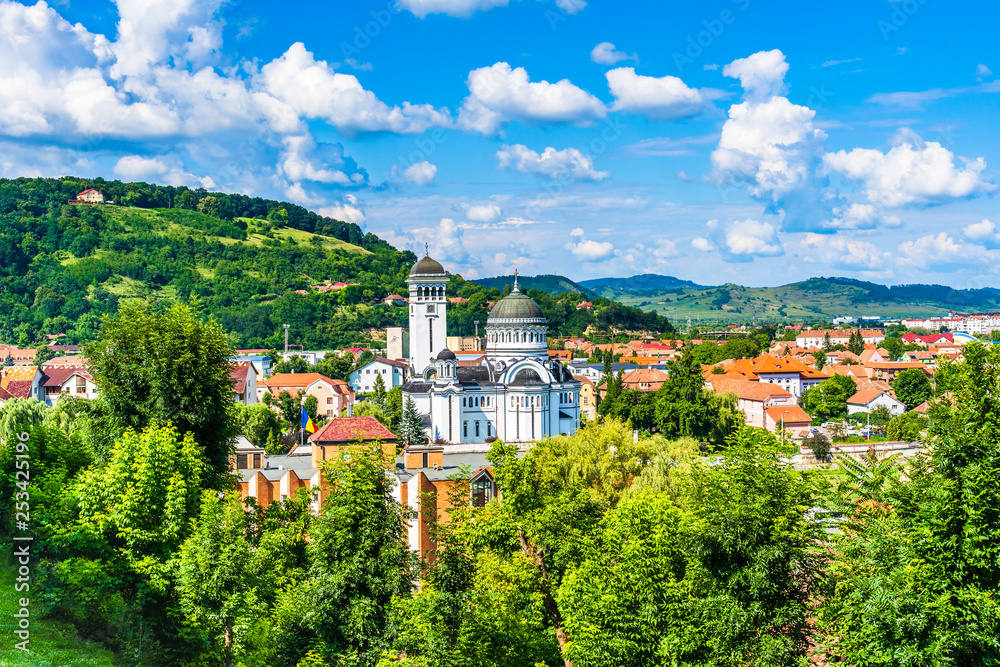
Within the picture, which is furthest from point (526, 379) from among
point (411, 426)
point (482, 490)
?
point (482, 490)

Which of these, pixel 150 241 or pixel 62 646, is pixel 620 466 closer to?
pixel 62 646

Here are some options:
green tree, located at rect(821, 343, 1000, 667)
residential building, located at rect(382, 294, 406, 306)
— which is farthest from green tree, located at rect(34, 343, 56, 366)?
green tree, located at rect(821, 343, 1000, 667)

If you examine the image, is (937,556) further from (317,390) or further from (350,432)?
(317,390)

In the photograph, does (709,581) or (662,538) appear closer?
(709,581)

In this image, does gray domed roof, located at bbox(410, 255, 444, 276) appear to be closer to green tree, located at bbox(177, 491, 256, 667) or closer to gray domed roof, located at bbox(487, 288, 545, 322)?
gray domed roof, located at bbox(487, 288, 545, 322)

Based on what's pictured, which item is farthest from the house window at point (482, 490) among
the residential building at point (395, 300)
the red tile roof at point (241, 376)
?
the residential building at point (395, 300)

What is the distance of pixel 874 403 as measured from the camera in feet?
258

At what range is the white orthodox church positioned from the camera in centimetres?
6081

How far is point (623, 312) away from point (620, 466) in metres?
137

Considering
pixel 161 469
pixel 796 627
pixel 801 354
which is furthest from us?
pixel 801 354

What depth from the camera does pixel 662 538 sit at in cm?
1677

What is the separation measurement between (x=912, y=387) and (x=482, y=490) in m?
68.8

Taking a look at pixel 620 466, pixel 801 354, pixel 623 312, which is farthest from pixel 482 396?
pixel 623 312

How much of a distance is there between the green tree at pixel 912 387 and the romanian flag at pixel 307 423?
57.5 metres
